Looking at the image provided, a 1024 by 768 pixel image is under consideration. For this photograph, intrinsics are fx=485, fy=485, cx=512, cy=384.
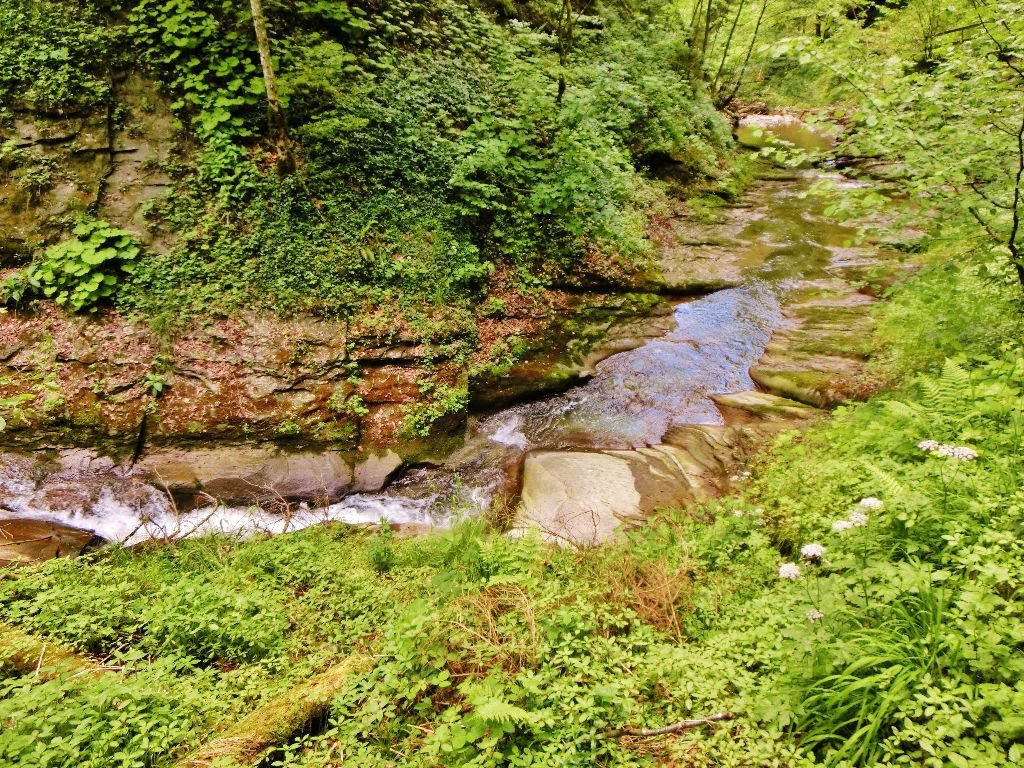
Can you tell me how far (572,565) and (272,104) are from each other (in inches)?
321

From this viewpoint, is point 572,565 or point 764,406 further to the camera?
point 764,406

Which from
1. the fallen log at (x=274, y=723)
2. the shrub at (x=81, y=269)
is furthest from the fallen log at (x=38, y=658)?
the shrub at (x=81, y=269)

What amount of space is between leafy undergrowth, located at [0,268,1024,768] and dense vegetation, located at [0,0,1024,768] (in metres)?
0.02

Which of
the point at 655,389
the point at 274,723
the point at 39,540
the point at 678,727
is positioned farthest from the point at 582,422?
the point at 39,540

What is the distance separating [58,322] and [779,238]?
1668 cm

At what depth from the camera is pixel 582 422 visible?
27.7ft

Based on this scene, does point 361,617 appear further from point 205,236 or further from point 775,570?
point 205,236

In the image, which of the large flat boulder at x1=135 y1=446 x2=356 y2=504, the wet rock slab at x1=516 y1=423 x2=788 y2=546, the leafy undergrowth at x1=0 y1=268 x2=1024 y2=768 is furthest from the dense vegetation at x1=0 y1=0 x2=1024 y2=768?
the large flat boulder at x1=135 y1=446 x2=356 y2=504

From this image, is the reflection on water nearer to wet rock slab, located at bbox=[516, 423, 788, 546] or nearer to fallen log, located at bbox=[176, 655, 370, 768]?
wet rock slab, located at bbox=[516, 423, 788, 546]

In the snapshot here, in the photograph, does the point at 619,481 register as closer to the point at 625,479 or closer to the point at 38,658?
the point at 625,479

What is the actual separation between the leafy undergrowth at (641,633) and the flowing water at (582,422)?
1.28 metres

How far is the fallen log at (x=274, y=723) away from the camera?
121 inches

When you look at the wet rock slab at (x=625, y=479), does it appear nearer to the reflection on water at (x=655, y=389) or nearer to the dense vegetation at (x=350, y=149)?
the reflection on water at (x=655, y=389)

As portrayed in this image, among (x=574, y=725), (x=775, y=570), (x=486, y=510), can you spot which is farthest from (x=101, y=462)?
(x=775, y=570)
